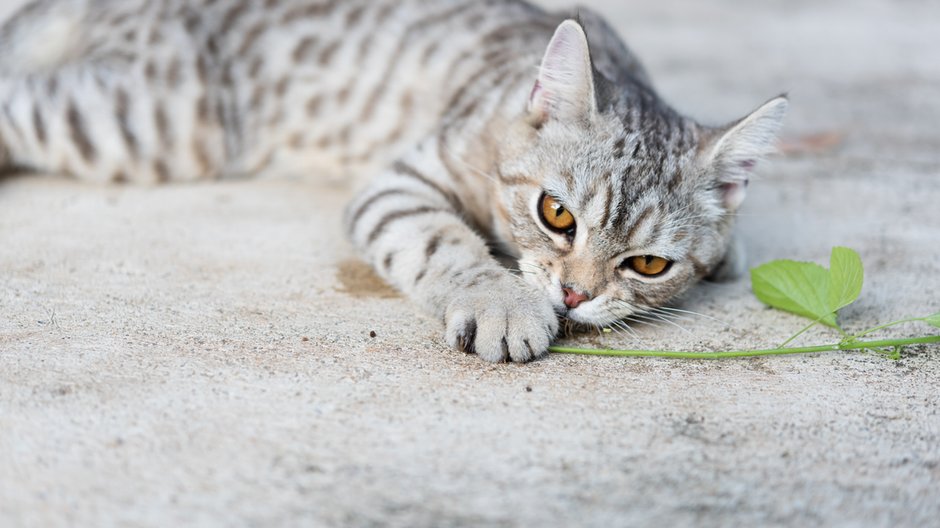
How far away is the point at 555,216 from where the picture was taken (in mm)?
2678

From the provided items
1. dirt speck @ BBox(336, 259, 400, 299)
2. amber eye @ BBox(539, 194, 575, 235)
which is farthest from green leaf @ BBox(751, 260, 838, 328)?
dirt speck @ BBox(336, 259, 400, 299)

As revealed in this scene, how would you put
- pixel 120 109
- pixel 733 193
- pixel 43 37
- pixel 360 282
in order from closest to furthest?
pixel 733 193 → pixel 360 282 → pixel 120 109 → pixel 43 37

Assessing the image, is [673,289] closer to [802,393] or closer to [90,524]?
[802,393]

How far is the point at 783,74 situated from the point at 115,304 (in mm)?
4513

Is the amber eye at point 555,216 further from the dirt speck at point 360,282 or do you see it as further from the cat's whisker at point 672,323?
the dirt speck at point 360,282

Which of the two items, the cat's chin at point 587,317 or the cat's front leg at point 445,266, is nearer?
the cat's front leg at point 445,266

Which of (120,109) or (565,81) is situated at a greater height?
(565,81)

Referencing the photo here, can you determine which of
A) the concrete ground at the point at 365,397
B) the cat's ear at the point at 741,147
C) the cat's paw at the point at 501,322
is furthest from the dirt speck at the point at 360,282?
the cat's ear at the point at 741,147

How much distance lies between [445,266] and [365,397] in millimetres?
668

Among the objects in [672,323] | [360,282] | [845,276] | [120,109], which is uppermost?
[845,276]

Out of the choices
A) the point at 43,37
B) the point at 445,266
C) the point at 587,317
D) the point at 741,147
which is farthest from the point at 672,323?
the point at 43,37

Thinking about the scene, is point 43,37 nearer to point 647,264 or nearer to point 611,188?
point 611,188

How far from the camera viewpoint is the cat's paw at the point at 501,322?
242 centimetres

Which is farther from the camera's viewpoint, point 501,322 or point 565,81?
point 565,81
